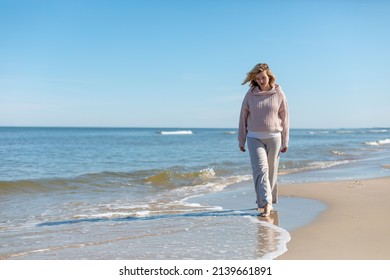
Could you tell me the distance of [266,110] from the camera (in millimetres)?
5805

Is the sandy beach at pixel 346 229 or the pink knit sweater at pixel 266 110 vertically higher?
the pink knit sweater at pixel 266 110

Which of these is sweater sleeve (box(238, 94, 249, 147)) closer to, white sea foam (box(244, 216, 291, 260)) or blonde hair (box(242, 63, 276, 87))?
blonde hair (box(242, 63, 276, 87))

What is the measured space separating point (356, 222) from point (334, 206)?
1227 mm

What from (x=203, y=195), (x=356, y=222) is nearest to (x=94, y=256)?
(x=356, y=222)

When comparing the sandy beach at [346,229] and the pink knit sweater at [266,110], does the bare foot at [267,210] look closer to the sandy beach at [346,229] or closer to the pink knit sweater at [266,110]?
the sandy beach at [346,229]

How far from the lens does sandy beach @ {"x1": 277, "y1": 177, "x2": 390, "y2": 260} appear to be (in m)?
3.90

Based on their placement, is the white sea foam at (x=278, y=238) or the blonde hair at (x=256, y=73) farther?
the blonde hair at (x=256, y=73)

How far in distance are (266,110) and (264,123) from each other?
0.19 metres

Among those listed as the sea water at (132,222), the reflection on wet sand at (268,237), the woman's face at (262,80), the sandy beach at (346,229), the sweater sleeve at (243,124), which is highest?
the woman's face at (262,80)

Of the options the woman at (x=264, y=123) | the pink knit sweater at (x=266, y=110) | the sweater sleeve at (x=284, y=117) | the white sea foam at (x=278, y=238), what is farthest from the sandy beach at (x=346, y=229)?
the pink knit sweater at (x=266, y=110)

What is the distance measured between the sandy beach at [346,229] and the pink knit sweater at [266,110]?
144 centimetres

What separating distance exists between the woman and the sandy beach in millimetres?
902

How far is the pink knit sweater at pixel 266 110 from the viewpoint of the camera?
19.0ft

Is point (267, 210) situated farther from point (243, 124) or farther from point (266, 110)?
point (266, 110)
